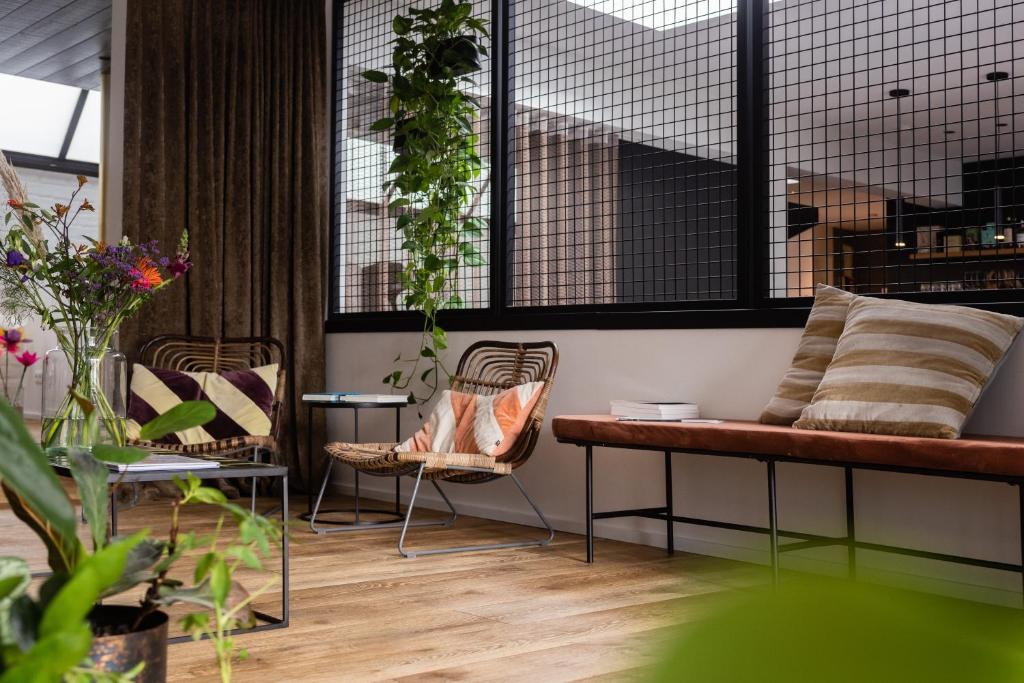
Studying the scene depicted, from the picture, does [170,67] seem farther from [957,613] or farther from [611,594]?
[957,613]

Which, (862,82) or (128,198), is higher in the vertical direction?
(862,82)

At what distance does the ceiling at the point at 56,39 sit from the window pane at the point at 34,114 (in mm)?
1332

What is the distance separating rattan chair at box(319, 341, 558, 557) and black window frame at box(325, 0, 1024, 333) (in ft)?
0.68

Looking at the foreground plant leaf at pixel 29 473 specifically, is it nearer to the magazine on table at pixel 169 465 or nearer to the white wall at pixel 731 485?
the magazine on table at pixel 169 465

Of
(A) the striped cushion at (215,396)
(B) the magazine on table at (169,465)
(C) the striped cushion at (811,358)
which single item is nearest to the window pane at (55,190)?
(A) the striped cushion at (215,396)

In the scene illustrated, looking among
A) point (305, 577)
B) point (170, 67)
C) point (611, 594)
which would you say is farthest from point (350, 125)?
point (611, 594)

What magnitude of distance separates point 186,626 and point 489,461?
311cm

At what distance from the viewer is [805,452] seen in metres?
3.00

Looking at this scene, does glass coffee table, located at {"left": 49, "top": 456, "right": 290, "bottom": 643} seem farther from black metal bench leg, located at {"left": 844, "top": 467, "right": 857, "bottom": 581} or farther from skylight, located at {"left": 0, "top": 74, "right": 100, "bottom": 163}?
skylight, located at {"left": 0, "top": 74, "right": 100, "bottom": 163}

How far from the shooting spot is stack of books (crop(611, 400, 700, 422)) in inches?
144

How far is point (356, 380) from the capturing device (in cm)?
559

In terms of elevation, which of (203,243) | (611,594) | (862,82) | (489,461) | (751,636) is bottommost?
(611,594)

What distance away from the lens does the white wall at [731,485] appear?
3139 millimetres

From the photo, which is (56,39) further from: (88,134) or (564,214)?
(564,214)
